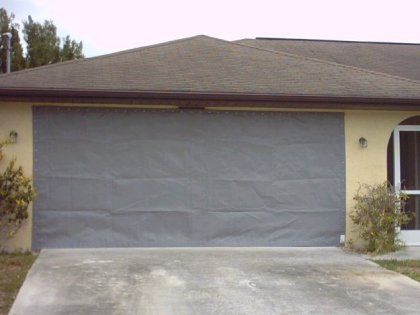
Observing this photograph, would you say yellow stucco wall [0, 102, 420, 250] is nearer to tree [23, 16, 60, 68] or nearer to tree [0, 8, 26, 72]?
tree [0, 8, 26, 72]

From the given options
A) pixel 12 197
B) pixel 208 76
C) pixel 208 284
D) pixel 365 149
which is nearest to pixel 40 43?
pixel 208 76

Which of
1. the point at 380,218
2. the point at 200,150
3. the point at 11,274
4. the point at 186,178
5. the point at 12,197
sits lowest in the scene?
the point at 11,274

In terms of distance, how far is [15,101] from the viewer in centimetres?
1028

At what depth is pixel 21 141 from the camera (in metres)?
10.4

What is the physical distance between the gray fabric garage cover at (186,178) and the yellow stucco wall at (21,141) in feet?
0.44

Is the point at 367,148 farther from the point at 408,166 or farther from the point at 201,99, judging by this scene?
the point at 201,99

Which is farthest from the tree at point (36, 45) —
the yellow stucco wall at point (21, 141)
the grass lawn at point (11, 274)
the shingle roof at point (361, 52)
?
the grass lawn at point (11, 274)

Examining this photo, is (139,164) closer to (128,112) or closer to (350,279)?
(128,112)

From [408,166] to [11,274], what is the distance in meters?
7.63

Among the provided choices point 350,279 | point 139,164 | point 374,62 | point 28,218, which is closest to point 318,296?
point 350,279

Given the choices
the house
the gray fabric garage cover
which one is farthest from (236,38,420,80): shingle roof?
the gray fabric garage cover

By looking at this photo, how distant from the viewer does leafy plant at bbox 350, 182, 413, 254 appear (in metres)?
10.5

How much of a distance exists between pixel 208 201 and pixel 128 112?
2145mm

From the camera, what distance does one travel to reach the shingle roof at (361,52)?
15.1m
